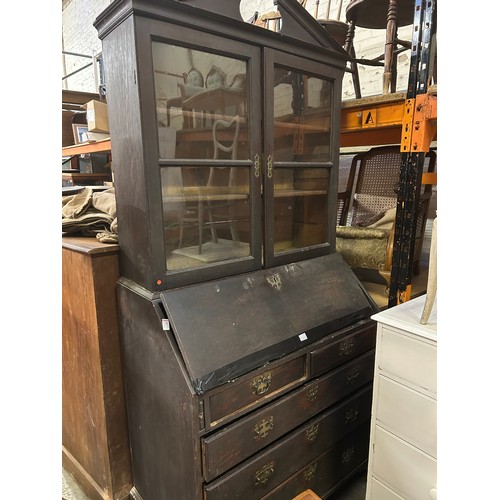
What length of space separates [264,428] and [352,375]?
1.63 feet

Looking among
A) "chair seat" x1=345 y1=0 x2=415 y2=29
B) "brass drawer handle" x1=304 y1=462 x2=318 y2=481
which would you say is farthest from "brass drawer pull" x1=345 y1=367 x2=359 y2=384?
"chair seat" x1=345 y1=0 x2=415 y2=29

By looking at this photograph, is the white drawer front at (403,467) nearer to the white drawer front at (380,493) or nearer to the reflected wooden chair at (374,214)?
the white drawer front at (380,493)

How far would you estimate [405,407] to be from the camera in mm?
1210

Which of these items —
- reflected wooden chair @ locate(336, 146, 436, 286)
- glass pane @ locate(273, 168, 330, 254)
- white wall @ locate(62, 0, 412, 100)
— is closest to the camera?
glass pane @ locate(273, 168, 330, 254)

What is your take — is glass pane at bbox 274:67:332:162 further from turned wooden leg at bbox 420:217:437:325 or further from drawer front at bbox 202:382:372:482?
drawer front at bbox 202:382:372:482

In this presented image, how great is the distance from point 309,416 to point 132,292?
2.68 ft

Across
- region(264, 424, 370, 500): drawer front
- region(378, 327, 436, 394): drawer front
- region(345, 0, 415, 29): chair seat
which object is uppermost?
region(345, 0, 415, 29): chair seat

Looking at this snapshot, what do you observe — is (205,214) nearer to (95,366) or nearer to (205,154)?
(205,154)

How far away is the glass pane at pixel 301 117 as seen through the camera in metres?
1.45

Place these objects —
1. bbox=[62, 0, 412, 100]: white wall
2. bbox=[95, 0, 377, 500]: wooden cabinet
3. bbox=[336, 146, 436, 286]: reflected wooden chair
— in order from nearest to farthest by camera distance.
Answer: bbox=[95, 0, 377, 500]: wooden cabinet → bbox=[336, 146, 436, 286]: reflected wooden chair → bbox=[62, 0, 412, 100]: white wall

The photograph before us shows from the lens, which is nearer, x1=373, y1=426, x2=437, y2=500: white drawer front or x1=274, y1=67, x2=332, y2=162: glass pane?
x1=373, y1=426, x2=437, y2=500: white drawer front

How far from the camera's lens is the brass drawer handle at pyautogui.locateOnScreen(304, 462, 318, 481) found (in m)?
1.41

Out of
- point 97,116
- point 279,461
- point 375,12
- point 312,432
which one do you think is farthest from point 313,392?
point 375,12

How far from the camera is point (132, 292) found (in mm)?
1221
